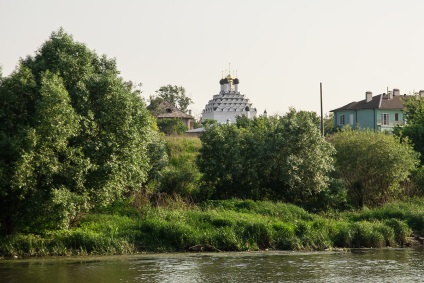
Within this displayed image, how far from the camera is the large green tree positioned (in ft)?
88.8

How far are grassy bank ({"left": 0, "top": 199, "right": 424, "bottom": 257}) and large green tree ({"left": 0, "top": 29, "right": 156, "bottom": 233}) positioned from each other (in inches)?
46.9

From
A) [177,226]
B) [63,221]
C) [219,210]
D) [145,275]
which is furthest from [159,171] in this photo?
[145,275]

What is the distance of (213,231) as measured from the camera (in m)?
30.8

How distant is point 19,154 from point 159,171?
1319 centimetres

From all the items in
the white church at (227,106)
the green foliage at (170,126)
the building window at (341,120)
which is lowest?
the green foliage at (170,126)

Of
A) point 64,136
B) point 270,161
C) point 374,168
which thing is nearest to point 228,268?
point 64,136

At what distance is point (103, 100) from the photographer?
98.0 ft

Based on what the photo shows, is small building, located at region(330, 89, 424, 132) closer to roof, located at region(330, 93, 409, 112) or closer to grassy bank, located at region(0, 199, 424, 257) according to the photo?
roof, located at region(330, 93, 409, 112)

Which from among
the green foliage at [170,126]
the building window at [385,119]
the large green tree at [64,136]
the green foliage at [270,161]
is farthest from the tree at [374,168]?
the green foliage at [170,126]

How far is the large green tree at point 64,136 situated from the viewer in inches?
1066

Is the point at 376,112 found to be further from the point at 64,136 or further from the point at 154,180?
the point at 64,136

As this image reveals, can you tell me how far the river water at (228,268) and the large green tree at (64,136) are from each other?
2.76 metres

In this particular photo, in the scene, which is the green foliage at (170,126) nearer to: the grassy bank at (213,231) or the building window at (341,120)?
the building window at (341,120)

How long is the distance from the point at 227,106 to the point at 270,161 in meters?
102
